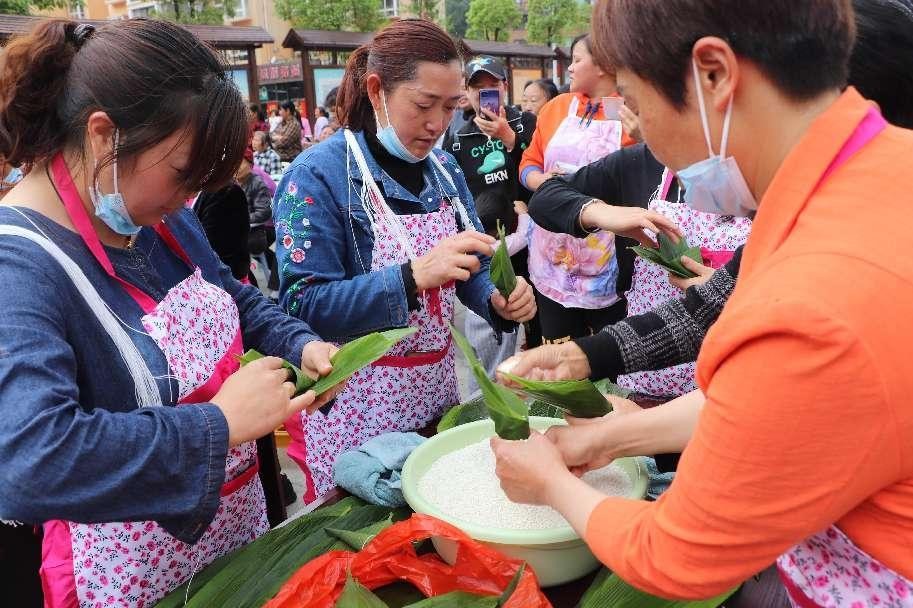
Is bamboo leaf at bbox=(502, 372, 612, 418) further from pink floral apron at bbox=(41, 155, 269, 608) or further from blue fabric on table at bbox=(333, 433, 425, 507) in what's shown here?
pink floral apron at bbox=(41, 155, 269, 608)

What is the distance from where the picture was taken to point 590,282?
11.3 ft

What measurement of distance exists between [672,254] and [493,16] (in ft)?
96.7

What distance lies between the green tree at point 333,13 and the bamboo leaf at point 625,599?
25327 mm

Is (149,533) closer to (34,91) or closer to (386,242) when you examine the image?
(34,91)

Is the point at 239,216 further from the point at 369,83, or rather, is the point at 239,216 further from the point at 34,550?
the point at 34,550

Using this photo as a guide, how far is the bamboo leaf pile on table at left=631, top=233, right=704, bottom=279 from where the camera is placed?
2059mm

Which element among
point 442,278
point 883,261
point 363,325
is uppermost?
point 883,261

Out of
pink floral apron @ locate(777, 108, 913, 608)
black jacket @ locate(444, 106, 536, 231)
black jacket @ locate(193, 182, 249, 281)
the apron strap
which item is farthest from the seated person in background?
pink floral apron @ locate(777, 108, 913, 608)

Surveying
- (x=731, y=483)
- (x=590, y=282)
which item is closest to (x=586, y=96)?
(x=590, y=282)

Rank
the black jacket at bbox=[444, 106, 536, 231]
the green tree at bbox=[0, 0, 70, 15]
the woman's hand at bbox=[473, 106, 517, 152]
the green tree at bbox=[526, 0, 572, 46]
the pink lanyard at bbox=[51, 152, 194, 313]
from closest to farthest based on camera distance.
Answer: the pink lanyard at bbox=[51, 152, 194, 313]
the woman's hand at bbox=[473, 106, 517, 152]
the black jacket at bbox=[444, 106, 536, 231]
the green tree at bbox=[0, 0, 70, 15]
the green tree at bbox=[526, 0, 572, 46]

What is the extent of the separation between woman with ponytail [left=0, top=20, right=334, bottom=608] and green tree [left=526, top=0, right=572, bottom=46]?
30.5 metres

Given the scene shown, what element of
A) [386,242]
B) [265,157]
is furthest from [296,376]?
[265,157]

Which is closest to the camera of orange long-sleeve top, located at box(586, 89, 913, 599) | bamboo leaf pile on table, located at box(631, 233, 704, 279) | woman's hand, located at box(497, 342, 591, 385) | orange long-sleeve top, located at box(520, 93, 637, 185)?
orange long-sleeve top, located at box(586, 89, 913, 599)

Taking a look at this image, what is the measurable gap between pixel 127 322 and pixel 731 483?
3.40 ft
